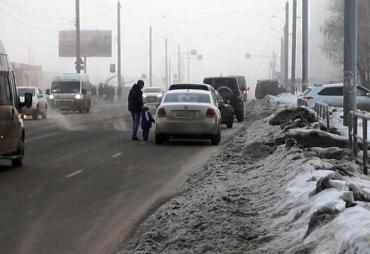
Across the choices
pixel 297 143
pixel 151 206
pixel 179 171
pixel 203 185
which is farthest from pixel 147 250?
pixel 297 143

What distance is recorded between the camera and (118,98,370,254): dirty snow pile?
5789mm

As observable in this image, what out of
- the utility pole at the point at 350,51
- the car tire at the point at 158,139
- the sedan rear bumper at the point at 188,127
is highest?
the utility pole at the point at 350,51

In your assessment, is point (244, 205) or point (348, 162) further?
point (348, 162)

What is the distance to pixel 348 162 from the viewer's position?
39.3ft

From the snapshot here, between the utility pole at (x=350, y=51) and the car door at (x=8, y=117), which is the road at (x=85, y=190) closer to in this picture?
the car door at (x=8, y=117)

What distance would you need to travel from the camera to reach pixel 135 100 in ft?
69.4

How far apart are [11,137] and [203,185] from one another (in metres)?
4.24

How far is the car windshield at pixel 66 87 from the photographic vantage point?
142 ft

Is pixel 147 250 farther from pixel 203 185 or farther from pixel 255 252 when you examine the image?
pixel 203 185

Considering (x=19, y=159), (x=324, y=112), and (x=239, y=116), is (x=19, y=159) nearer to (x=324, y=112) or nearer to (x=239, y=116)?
(x=324, y=112)

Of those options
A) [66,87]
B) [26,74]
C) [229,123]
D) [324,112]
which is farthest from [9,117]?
[26,74]

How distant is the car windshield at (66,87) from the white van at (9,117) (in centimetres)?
2905

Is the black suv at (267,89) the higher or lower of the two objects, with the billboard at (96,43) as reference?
lower

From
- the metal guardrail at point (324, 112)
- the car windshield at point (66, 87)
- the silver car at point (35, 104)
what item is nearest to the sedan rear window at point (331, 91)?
the metal guardrail at point (324, 112)
